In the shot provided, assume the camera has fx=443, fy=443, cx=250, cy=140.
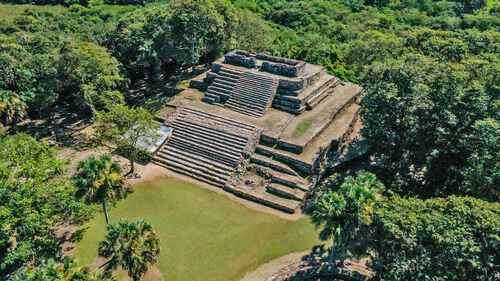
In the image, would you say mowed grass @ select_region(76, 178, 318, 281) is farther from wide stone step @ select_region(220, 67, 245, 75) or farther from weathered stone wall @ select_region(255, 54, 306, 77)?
weathered stone wall @ select_region(255, 54, 306, 77)

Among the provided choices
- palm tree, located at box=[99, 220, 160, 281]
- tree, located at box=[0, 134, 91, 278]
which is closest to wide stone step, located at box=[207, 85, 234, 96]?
tree, located at box=[0, 134, 91, 278]

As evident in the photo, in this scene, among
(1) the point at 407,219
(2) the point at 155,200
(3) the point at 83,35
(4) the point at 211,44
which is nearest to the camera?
(1) the point at 407,219

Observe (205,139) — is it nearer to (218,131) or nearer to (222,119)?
(218,131)

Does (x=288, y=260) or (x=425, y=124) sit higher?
(x=425, y=124)

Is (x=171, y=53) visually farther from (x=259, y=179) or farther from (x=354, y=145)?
(x=354, y=145)

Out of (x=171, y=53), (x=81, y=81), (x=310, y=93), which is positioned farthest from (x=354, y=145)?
(x=81, y=81)

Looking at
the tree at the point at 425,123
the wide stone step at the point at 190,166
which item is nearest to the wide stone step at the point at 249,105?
the wide stone step at the point at 190,166

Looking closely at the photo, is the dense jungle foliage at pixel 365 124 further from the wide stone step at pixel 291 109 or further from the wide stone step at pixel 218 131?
the wide stone step at pixel 291 109

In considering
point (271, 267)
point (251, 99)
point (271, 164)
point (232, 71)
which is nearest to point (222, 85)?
point (232, 71)
